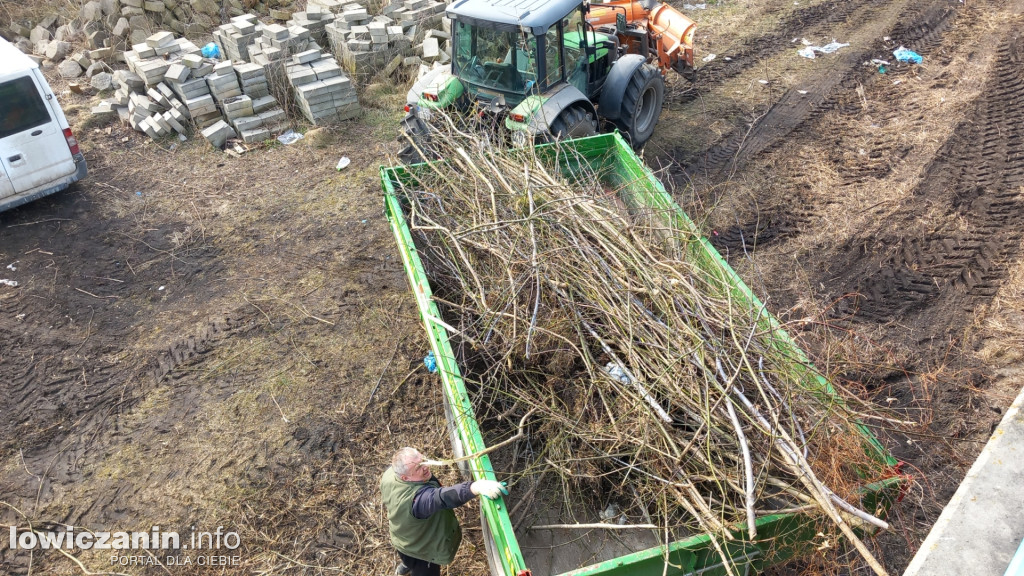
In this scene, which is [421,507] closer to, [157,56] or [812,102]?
[812,102]

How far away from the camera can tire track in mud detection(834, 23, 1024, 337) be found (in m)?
5.23

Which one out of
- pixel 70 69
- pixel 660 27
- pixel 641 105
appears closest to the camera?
pixel 641 105

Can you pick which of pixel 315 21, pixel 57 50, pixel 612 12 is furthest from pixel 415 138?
pixel 57 50

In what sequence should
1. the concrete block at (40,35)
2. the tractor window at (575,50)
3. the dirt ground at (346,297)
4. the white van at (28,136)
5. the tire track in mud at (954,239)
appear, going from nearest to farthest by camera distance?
1. the dirt ground at (346,297)
2. the tire track in mud at (954,239)
3. the tractor window at (575,50)
4. the white van at (28,136)
5. the concrete block at (40,35)

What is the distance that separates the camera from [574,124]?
587cm

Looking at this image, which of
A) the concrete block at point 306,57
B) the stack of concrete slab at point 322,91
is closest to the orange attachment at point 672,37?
the stack of concrete slab at point 322,91

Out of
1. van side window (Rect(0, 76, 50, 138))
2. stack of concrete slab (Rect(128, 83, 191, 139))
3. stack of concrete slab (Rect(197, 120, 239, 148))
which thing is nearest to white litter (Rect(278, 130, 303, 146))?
stack of concrete slab (Rect(197, 120, 239, 148))

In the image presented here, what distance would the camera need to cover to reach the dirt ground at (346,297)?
417 centimetres

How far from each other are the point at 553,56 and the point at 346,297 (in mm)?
2797

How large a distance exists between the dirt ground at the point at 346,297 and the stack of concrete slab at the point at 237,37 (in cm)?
142

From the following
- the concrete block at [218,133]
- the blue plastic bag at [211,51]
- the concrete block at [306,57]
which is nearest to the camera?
the concrete block at [218,133]

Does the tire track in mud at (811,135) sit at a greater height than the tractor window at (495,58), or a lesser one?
lesser

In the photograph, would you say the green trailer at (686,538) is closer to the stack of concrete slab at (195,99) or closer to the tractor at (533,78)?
A: the tractor at (533,78)

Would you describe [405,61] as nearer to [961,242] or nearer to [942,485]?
[961,242]
